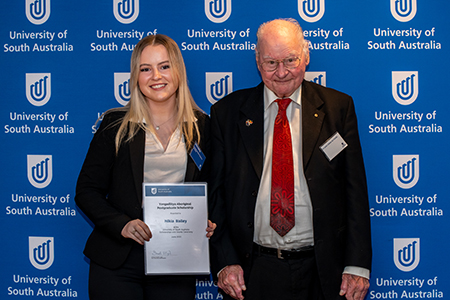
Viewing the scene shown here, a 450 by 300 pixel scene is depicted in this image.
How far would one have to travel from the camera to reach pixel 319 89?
89.0 inches

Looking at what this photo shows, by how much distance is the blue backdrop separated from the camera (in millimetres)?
2809

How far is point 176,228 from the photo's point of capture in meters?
2.15

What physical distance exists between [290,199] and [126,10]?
1.81 metres

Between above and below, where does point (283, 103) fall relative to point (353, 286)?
above

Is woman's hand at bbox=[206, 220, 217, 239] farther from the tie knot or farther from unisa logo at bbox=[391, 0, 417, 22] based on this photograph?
unisa logo at bbox=[391, 0, 417, 22]

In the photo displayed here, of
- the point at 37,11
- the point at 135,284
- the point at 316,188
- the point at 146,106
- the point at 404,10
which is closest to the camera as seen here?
the point at 316,188

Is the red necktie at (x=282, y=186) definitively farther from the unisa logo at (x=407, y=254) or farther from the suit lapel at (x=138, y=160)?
the unisa logo at (x=407, y=254)

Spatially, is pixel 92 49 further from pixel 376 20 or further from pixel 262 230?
pixel 376 20

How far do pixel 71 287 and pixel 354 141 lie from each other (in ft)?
7.52

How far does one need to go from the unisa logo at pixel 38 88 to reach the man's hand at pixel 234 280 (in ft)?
6.04

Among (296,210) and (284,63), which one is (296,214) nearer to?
(296,210)

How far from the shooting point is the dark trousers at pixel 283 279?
206 cm

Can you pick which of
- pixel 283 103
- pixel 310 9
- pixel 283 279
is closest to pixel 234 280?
pixel 283 279

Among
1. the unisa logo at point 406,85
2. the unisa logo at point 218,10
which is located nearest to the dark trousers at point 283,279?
the unisa logo at point 406,85
